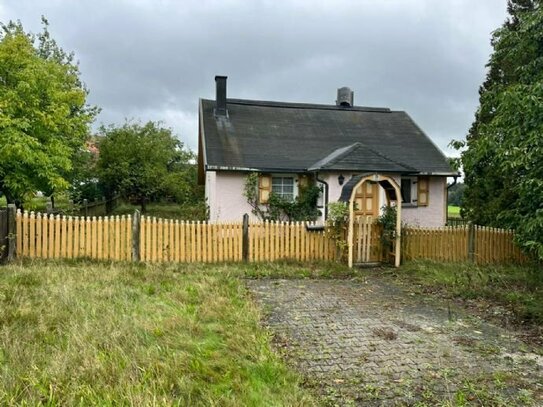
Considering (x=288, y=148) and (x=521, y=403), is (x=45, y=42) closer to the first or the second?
(x=288, y=148)

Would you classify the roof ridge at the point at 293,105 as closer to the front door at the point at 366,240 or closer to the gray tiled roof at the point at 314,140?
the gray tiled roof at the point at 314,140

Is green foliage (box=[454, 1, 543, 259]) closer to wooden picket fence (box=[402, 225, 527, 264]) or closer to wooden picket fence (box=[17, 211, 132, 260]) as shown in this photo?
wooden picket fence (box=[402, 225, 527, 264])

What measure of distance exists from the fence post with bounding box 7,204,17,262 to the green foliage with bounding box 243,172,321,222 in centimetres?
716

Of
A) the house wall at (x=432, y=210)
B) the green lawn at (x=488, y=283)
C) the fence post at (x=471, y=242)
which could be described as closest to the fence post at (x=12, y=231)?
the green lawn at (x=488, y=283)

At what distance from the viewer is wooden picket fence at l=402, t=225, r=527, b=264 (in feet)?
36.9

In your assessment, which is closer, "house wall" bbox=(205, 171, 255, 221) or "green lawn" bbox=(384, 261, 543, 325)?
"green lawn" bbox=(384, 261, 543, 325)

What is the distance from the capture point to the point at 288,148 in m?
15.7

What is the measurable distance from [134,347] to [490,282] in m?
7.57

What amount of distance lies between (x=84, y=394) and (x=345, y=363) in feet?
8.47

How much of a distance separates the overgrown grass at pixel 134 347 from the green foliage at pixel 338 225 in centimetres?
398

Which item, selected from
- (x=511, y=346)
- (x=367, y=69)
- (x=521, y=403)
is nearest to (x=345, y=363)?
(x=521, y=403)

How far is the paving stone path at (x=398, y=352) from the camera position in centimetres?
380

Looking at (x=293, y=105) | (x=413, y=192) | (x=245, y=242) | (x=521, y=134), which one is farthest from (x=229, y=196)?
(x=521, y=134)

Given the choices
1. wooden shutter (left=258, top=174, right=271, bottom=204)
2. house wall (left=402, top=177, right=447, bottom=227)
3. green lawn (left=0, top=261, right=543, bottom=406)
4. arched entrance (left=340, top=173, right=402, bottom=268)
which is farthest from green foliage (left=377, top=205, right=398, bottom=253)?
house wall (left=402, top=177, right=447, bottom=227)
